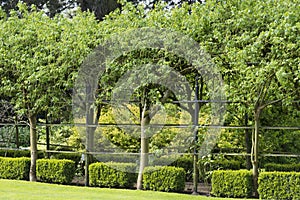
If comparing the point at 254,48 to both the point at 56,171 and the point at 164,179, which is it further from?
the point at 56,171

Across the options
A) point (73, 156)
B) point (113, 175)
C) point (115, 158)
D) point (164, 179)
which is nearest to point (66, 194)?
point (113, 175)

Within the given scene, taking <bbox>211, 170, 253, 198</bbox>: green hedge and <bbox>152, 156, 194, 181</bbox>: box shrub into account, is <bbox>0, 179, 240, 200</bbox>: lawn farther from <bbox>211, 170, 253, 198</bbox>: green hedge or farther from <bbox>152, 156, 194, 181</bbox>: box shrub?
<bbox>152, 156, 194, 181</bbox>: box shrub

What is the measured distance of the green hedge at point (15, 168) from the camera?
363 inches

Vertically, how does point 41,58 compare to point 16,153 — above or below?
above

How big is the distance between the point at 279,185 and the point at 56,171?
13.2 ft

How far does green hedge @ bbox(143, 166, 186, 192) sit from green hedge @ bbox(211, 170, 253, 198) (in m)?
0.57

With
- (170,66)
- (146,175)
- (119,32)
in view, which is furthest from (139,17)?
(146,175)

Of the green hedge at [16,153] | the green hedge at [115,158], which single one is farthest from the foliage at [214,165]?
the green hedge at [16,153]

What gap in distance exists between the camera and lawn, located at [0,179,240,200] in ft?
21.9

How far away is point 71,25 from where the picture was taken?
9.14m

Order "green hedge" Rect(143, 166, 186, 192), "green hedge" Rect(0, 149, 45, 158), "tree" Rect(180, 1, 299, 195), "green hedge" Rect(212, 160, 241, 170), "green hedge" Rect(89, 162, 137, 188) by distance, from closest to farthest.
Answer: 1. "tree" Rect(180, 1, 299, 195)
2. "green hedge" Rect(143, 166, 186, 192)
3. "green hedge" Rect(89, 162, 137, 188)
4. "green hedge" Rect(212, 160, 241, 170)
5. "green hedge" Rect(0, 149, 45, 158)

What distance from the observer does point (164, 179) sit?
7.98 metres

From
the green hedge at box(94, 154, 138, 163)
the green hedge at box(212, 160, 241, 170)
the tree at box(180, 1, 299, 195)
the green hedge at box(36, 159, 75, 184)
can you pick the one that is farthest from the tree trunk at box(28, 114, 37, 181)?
the tree at box(180, 1, 299, 195)

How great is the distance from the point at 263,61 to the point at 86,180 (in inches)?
153
